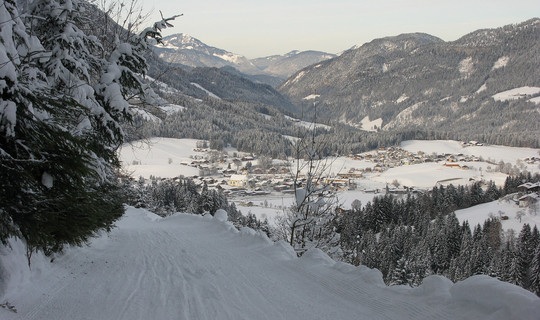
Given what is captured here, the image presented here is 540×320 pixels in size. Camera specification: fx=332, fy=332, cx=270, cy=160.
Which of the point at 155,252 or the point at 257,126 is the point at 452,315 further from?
the point at 257,126

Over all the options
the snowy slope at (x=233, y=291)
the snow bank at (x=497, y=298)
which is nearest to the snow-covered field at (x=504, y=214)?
the snowy slope at (x=233, y=291)

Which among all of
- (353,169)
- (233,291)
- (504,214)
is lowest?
(504,214)

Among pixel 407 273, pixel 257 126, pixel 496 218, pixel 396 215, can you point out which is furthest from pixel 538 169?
pixel 257 126

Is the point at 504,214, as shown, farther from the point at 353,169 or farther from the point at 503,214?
the point at 353,169

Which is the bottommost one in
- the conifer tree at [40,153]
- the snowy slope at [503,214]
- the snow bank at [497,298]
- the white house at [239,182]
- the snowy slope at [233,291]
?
the snowy slope at [503,214]

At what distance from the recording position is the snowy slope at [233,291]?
10.3ft

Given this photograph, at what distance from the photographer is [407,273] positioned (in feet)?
107

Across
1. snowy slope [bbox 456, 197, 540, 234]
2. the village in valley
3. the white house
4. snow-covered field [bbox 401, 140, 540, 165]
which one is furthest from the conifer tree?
snow-covered field [bbox 401, 140, 540, 165]

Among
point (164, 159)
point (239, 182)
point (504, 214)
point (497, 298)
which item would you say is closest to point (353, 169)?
point (239, 182)

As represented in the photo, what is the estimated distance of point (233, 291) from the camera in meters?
3.95

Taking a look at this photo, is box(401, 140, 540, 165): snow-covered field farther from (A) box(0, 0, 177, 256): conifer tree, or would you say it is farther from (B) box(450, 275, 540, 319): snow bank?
(A) box(0, 0, 177, 256): conifer tree

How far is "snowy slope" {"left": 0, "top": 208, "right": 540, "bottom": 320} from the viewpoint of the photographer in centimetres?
313

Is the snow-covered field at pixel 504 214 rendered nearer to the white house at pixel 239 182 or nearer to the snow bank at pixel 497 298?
the white house at pixel 239 182

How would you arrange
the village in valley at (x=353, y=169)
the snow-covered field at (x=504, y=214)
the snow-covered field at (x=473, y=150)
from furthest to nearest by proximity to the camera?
1. the snow-covered field at (x=473, y=150)
2. the village in valley at (x=353, y=169)
3. the snow-covered field at (x=504, y=214)
